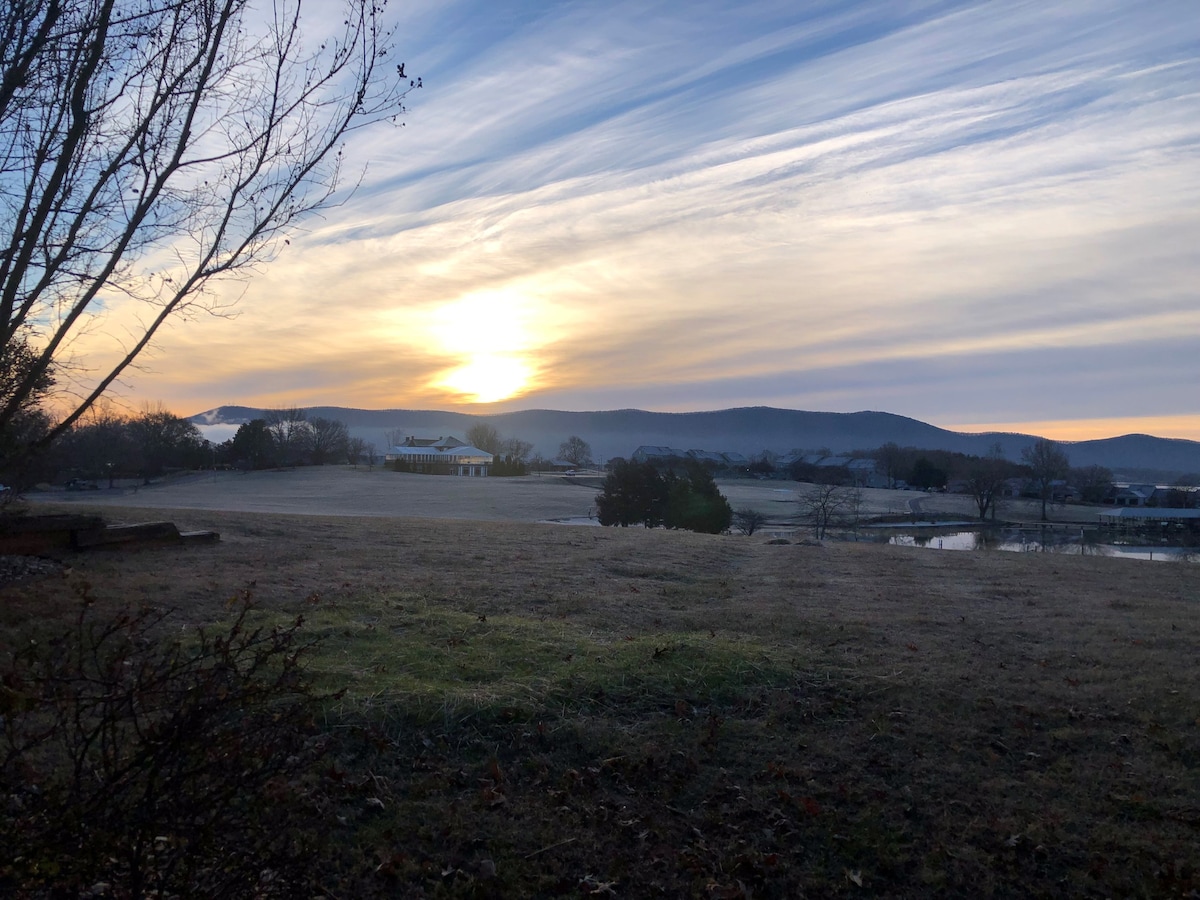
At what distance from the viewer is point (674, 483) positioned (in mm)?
→ 34938

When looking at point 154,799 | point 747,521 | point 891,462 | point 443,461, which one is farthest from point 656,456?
point 154,799

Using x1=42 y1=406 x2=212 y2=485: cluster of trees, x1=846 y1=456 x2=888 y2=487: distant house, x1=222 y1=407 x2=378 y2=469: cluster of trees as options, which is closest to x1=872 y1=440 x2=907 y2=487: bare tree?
x1=846 y1=456 x2=888 y2=487: distant house

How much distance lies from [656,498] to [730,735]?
29392mm

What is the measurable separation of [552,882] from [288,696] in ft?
8.39

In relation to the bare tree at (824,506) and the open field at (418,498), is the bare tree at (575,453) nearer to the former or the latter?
the open field at (418,498)

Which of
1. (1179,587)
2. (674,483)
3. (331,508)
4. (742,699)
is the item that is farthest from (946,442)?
(742,699)

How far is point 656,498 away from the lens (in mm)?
34969

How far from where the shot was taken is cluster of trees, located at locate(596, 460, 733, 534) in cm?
3391

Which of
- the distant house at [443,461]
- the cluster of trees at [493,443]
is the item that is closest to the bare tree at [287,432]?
the distant house at [443,461]

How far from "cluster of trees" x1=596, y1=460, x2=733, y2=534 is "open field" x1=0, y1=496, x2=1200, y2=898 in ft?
74.2

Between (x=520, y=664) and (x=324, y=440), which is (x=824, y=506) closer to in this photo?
(x=520, y=664)

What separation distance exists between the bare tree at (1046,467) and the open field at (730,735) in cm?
4585

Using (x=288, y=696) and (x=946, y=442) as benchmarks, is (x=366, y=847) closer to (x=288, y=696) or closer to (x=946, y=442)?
(x=288, y=696)

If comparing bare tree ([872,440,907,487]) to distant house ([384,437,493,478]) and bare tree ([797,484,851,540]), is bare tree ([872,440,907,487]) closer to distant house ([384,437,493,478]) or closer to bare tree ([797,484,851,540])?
bare tree ([797,484,851,540])
